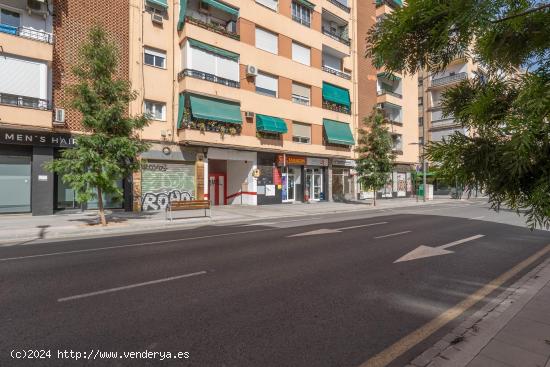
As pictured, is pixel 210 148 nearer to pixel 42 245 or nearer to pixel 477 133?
pixel 42 245

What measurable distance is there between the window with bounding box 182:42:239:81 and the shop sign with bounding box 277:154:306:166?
6006mm

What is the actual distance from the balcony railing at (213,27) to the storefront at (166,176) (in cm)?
718

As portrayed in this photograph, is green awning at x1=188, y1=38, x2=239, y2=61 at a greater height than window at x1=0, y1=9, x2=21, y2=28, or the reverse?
green awning at x1=188, y1=38, x2=239, y2=61

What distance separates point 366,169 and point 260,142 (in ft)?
26.4

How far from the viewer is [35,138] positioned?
14.2 m

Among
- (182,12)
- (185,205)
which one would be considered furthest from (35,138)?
(182,12)

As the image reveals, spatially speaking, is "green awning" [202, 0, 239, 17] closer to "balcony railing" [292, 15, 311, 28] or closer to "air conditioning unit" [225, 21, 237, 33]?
"air conditioning unit" [225, 21, 237, 33]

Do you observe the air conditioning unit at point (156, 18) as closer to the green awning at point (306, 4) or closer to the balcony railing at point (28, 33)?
the balcony railing at point (28, 33)

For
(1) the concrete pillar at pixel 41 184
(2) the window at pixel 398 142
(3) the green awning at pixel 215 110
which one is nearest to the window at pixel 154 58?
(3) the green awning at pixel 215 110

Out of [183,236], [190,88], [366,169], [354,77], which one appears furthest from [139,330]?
[354,77]

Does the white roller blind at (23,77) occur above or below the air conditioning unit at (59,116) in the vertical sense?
above

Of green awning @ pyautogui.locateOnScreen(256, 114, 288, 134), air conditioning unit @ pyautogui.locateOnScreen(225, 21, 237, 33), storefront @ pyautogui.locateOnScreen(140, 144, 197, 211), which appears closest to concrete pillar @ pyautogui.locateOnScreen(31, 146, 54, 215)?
storefront @ pyautogui.locateOnScreen(140, 144, 197, 211)

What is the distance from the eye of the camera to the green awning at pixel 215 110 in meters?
17.6

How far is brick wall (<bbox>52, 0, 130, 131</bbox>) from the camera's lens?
49.8ft
